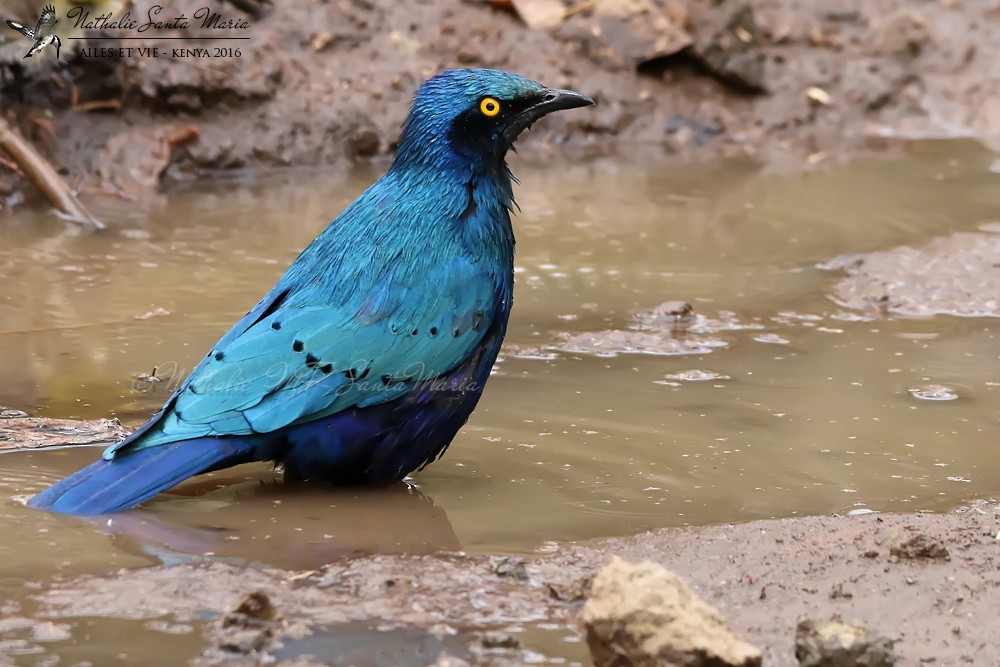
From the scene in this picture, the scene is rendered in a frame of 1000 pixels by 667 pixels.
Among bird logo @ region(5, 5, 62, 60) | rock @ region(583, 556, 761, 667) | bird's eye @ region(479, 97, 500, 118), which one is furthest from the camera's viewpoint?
bird logo @ region(5, 5, 62, 60)

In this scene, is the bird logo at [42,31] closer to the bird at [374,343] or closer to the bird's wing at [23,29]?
the bird's wing at [23,29]

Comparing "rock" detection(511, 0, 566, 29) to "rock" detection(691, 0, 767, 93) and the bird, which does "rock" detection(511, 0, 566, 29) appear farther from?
the bird

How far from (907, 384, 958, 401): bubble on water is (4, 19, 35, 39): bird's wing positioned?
554 centimetres

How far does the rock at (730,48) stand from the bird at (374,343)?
6.42 m

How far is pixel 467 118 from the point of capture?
4.62 m

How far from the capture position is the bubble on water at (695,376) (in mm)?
5613

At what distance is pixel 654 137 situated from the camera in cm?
1063

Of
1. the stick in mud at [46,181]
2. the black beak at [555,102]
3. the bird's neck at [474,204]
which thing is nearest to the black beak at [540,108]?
the black beak at [555,102]

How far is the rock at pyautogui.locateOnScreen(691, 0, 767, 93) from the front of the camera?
1079cm

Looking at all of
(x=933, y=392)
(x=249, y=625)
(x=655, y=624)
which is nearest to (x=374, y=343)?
(x=249, y=625)

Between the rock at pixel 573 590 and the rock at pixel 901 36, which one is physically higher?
the rock at pixel 901 36

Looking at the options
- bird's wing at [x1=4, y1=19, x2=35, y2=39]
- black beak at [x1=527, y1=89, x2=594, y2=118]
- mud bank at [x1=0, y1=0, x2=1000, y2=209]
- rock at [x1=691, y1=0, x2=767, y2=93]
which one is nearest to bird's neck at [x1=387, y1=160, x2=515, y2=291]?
black beak at [x1=527, y1=89, x2=594, y2=118]

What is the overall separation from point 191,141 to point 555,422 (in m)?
4.73

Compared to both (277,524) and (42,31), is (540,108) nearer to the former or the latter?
(277,524)
